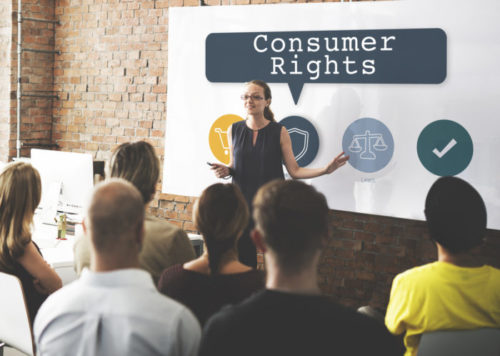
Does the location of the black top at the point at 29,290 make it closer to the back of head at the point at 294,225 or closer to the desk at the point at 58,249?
the desk at the point at 58,249

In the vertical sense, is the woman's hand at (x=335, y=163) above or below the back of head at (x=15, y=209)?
above

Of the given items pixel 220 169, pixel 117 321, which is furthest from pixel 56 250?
pixel 117 321

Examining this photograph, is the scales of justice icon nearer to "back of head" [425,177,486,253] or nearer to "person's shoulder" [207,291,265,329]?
"back of head" [425,177,486,253]

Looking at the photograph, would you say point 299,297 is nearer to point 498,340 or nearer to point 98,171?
point 498,340

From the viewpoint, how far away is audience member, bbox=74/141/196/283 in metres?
2.20

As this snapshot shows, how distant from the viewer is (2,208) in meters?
2.42

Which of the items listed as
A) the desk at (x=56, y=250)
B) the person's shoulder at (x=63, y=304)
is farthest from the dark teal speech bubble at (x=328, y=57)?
the person's shoulder at (x=63, y=304)

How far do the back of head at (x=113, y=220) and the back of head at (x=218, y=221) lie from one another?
0.42 m

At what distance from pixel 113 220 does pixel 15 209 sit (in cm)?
115

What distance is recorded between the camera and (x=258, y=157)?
3795 millimetres

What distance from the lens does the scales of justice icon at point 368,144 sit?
12.4 ft

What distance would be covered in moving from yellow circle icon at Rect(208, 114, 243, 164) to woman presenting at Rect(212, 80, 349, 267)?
0.50m

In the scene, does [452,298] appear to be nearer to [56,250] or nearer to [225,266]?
[225,266]

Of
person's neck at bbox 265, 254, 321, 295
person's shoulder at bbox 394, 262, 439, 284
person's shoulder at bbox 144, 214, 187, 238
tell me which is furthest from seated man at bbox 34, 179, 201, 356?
person's shoulder at bbox 394, 262, 439, 284
